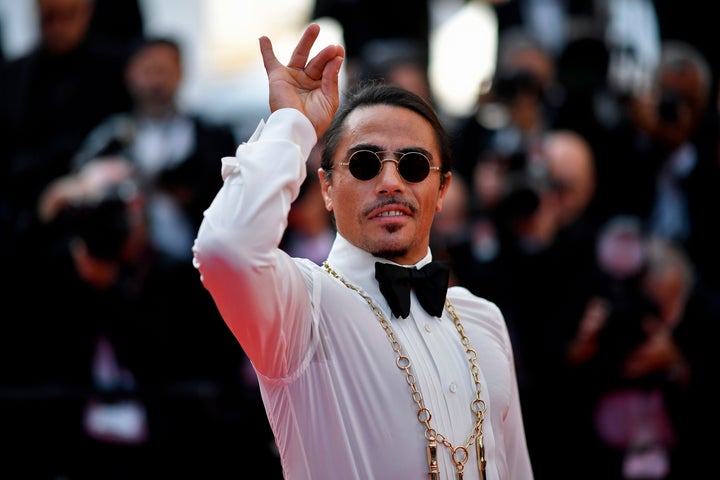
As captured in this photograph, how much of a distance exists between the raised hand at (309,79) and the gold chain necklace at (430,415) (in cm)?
51

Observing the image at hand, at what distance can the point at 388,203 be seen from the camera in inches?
120

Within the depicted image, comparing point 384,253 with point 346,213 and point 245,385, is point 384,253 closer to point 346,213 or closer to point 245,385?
point 346,213

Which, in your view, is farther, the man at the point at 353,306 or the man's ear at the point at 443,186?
the man's ear at the point at 443,186

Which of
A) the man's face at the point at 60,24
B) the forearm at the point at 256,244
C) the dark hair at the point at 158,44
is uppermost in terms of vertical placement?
the man's face at the point at 60,24

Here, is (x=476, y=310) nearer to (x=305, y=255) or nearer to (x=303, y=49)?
(x=303, y=49)

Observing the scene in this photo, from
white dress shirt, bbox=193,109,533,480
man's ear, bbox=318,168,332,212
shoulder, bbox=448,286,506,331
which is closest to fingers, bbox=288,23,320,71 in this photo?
white dress shirt, bbox=193,109,533,480

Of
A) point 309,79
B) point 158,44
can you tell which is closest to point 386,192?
point 309,79

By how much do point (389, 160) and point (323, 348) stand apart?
0.57 m

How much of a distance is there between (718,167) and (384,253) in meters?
3.76

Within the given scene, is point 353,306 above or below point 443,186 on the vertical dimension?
below

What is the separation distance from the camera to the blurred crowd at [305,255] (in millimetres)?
5445

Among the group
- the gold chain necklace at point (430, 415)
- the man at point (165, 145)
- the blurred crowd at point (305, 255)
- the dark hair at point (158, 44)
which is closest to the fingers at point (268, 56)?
the gold chain necklace at point (430, 415)

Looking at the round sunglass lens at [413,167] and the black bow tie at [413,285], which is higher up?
the round sunglass lens at [413,167]

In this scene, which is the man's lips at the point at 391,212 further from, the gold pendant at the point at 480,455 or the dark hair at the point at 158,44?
the dark hair at the point at 158,44
